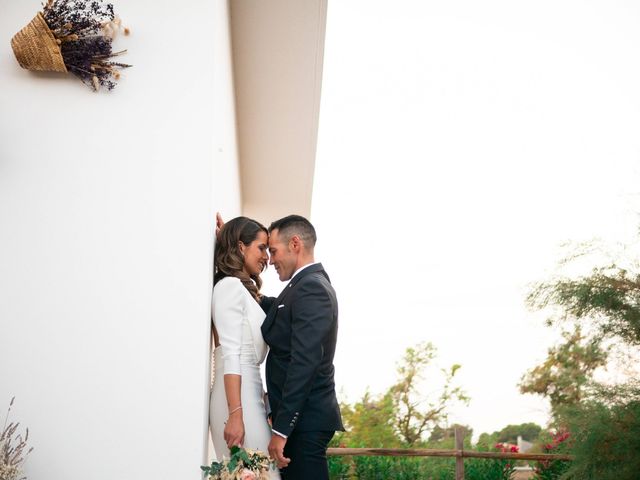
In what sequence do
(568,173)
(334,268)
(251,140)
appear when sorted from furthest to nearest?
(334,268) < (568,173) < (251,140)

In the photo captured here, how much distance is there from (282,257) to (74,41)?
125cm

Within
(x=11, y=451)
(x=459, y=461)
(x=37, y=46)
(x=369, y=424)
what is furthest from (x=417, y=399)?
(x=37, y=46)

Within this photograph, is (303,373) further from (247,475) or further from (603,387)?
(603,387)

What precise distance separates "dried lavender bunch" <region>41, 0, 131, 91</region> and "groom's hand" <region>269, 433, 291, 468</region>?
1536 mm

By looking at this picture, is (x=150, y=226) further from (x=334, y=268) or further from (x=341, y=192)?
(x=334, y=268)

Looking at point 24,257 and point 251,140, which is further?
point 251,140

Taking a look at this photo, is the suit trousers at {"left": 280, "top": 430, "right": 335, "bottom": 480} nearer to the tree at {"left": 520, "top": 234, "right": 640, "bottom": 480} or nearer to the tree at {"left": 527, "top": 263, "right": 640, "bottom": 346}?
the tree at {"left": 520, "top": 234, "right": 640, "bottom": 480}

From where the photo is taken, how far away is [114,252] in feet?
8.91

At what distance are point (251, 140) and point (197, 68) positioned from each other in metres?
3.29

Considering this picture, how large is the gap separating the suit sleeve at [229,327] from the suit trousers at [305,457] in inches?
15.3

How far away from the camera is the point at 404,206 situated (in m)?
12.8

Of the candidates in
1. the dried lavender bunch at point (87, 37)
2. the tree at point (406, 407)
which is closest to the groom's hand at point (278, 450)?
the dried lavender bunch at point (87, 37)

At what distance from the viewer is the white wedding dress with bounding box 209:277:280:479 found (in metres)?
2.90

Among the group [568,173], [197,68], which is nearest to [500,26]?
[568,173]
